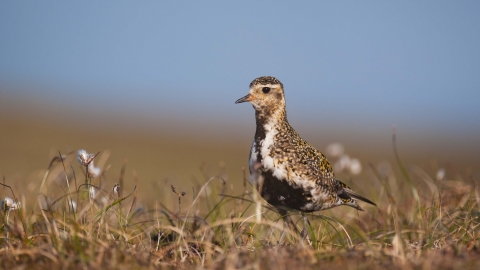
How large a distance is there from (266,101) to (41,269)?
10.0ft

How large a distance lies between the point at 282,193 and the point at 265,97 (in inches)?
44.7

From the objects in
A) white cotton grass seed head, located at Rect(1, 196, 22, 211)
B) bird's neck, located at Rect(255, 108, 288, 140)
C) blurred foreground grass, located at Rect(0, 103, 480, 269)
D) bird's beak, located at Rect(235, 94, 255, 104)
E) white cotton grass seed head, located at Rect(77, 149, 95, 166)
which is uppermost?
bird's beak, located at Rect(235, 94, 255, 104)

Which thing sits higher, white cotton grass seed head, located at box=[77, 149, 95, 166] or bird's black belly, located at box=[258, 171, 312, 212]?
white cotton grass seed head, located at box=[77, 149, 95, 166]

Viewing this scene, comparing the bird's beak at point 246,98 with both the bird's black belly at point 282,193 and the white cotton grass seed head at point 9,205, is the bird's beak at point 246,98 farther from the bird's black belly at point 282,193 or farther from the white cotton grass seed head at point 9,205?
the white cotton grass seed head at point 9,205

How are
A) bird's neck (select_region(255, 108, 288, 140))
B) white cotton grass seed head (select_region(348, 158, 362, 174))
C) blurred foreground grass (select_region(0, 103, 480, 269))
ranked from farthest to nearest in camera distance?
white cotton grass seed head (select_region(348, 158, 362, 174)) → bird's neck (select_region(255, 108, 288, 140)) → blurred foreground grass (select_region(0, 103, 480, 269))

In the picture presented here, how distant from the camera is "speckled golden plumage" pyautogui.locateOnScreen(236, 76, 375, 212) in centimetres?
535

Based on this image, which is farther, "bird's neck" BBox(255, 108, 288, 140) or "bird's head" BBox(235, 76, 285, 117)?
"bird's head" BBox(235, 76, 285, 117)

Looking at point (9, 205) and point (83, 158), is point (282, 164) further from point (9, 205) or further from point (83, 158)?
point (9, 205)

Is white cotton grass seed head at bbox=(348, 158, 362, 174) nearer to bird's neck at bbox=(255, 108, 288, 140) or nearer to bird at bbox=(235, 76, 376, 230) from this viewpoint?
bird at bbox=(235, 76, 376, 230)

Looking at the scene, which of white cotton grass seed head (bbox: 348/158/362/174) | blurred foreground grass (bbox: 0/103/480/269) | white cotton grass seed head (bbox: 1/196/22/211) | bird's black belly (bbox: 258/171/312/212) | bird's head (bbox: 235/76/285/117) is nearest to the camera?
blurred foreground grass (bbox: 0/103/480/269)

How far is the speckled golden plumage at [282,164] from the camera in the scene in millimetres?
5348

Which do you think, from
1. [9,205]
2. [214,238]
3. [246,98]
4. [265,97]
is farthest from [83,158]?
[265,97]

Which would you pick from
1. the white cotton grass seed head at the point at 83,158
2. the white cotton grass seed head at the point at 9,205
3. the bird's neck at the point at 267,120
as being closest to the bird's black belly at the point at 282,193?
the bird's neck at the point at 267,120

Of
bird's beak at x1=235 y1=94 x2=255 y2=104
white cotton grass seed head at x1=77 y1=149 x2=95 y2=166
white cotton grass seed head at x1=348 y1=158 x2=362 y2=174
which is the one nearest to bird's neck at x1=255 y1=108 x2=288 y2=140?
bird's beak at x1=235 y1=94 x2=255 y2=104
